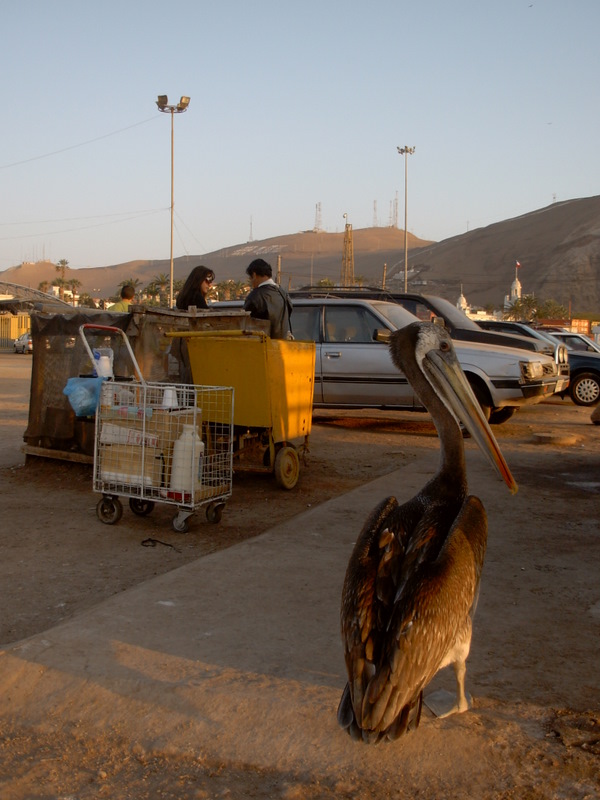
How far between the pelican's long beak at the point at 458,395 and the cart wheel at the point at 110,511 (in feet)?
12.9

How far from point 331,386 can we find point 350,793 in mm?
10220

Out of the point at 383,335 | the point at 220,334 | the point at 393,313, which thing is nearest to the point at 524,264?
the point at 393,313

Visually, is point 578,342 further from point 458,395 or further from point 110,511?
point 458,395

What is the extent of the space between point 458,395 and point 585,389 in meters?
16.2

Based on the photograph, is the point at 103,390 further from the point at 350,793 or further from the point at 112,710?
the point at 350,793

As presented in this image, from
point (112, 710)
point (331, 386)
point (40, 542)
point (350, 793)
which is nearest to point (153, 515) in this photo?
point (40, 542)

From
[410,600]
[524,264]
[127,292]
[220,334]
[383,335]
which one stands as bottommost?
[410,600]

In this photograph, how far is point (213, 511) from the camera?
7.30 metres

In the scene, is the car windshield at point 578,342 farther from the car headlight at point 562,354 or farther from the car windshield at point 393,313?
the car windshield at point 393,313

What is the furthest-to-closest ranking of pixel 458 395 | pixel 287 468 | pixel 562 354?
1. pixel 562 354
2. pixel 287 468
3. pixel 458 395

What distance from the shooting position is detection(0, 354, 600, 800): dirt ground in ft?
10.3

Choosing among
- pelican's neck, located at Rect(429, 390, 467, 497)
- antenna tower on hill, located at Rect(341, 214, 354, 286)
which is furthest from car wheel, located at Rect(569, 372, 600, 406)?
antenna tower on hill, located at Rect(341, 214, 354, 286)

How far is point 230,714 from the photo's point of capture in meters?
3.58

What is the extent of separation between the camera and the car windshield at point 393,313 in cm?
1303
